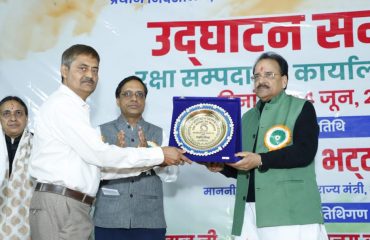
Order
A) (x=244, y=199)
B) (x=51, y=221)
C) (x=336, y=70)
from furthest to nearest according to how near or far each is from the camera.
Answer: (x=336, y=70) < (x=244, y=199) < (x=51, y=221)

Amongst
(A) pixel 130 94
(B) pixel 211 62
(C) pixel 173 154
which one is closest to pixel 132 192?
(C) pixel 173 154

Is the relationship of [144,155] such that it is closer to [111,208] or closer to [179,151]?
[179,151]

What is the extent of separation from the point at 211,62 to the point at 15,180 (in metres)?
1.70

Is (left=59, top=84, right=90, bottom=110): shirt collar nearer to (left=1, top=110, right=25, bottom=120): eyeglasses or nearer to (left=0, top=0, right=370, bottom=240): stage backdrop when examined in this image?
(left=1, top=110, right=25, bottom=120): eyeglasses

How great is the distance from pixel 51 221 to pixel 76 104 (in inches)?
23.4

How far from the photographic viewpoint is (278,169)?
267cm

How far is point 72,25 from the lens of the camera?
13.8 ft

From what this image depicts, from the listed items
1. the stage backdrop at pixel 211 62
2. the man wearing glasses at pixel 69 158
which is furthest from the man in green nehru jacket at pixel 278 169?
the stage backdrop at pixel 211 62

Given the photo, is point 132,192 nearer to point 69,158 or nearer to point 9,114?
point 69,158

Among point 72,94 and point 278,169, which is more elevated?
point 72,94

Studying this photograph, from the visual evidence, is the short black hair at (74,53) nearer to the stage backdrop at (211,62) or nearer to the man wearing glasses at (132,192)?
the man wearing glasses at (132,192)

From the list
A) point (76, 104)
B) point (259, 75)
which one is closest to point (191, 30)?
point (259, 75)

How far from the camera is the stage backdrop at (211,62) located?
380 centimetres

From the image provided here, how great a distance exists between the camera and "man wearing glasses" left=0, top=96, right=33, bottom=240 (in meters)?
3.44
